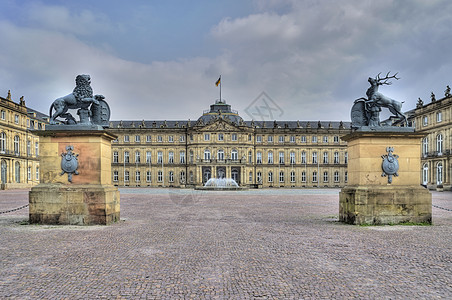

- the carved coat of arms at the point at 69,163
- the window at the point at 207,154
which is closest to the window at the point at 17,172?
the window at the point at 207,154

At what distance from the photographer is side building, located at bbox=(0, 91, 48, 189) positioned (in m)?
53.4

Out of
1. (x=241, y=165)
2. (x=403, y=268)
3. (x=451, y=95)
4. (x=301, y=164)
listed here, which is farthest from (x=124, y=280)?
(x=301, y=164)

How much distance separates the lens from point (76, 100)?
12453 mm

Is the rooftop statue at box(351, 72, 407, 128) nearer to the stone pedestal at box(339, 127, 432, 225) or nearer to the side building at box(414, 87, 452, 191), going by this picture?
the stone pedestal at box(339, 127, 432, 225)

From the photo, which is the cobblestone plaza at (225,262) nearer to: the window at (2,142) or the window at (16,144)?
the window at (2,142)

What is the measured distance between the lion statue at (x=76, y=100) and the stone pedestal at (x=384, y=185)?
8.90m

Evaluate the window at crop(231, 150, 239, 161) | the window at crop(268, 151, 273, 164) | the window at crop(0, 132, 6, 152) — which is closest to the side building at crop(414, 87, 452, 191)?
the window at crop(268, 151, 273, 164)

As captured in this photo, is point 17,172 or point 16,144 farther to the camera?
point 16,144

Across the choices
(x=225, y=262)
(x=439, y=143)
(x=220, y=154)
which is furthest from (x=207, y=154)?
(x=225, y=262)

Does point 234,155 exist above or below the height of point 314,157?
above

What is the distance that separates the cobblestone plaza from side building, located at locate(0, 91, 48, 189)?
49314 millimetres

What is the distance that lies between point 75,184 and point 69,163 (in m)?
0.70

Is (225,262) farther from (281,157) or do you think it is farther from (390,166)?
(281,157)

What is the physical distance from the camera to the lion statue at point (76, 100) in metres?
12.2
